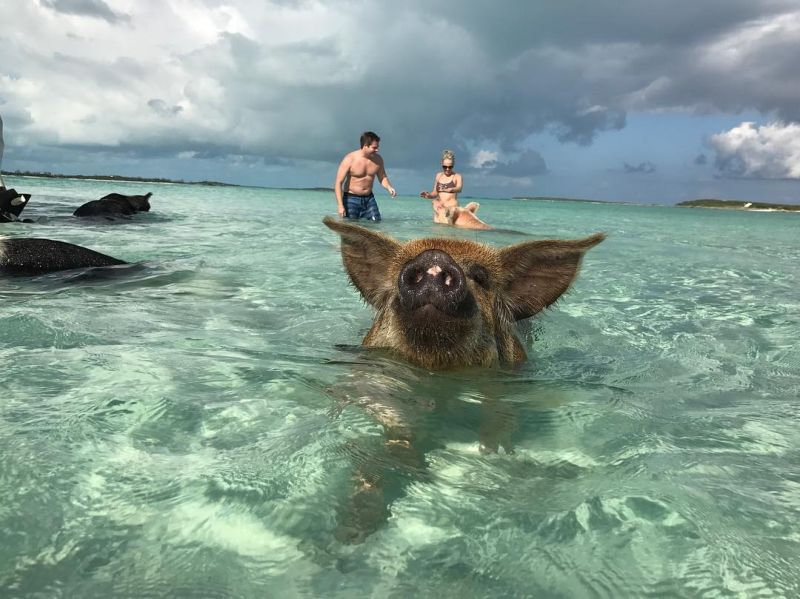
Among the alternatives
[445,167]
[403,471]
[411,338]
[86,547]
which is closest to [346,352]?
[411,338]

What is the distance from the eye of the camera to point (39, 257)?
279 inches

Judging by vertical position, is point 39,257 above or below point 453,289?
below

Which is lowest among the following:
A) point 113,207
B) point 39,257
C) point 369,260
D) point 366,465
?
point 366,465

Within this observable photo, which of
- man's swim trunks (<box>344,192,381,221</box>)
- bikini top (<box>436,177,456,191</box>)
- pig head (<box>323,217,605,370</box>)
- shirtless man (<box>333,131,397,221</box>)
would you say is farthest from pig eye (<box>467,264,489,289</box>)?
bikini top (<box>436,177,456,191</box>)

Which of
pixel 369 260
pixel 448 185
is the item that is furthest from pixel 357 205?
pixel 369 260

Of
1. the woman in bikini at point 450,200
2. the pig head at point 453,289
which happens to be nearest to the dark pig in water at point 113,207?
the woman in bikini at point 450,200

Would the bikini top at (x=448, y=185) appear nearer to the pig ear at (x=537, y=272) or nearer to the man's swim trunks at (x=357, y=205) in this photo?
the man's swim trunks at (x=357, y=205)

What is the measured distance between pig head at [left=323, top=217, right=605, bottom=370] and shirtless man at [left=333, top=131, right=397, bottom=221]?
11.7 m

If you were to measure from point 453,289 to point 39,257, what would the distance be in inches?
224

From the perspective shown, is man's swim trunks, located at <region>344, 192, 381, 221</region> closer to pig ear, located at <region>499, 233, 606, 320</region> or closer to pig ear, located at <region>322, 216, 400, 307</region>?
pig ear, located at <region>322, 216, 400, 307</region>

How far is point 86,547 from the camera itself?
1749 millimetres

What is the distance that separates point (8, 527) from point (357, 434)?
1.30 metres

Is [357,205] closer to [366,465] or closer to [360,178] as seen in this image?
[360,178]

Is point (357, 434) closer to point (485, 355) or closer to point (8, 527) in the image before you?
point (8, 527)
